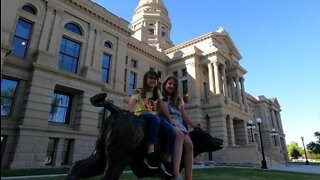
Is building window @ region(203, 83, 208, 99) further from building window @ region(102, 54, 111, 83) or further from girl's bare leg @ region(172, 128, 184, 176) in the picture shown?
girl's bare leg @ region(172, 128, 184, 176)

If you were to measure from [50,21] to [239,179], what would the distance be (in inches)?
718

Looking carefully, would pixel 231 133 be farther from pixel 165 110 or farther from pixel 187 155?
pixel 165 110

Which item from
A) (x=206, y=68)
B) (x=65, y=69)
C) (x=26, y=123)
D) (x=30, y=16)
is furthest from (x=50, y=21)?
(x=206, y=68)

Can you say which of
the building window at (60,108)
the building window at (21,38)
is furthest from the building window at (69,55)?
the building window at (21,38)

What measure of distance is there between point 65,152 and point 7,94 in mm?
5914

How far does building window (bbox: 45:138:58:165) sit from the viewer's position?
1675cm

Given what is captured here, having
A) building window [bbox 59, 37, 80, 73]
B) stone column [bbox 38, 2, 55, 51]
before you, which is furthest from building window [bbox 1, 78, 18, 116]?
building window [bbox 59, 37, 80, 73]

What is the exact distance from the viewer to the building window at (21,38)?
16.9 metres

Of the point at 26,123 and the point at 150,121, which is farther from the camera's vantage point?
the point at 26,123

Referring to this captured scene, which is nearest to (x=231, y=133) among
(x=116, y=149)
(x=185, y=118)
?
(x=185, y=118)

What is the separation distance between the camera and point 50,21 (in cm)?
1895

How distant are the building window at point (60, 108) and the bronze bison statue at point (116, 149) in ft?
52.3

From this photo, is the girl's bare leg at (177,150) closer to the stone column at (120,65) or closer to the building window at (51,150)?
the building window at (51,150)

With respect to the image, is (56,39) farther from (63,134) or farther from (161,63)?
(161,63)
